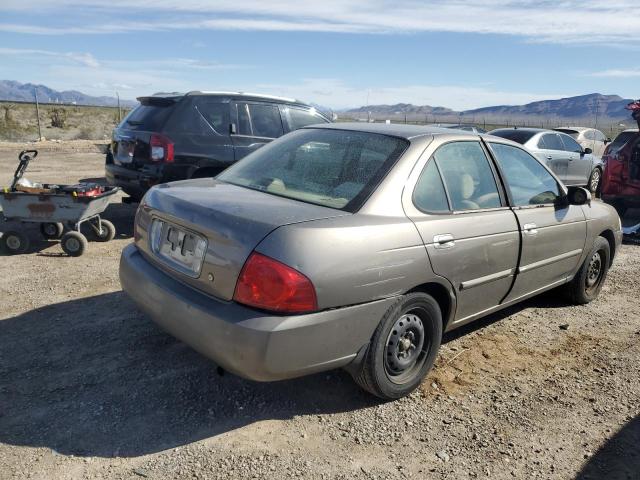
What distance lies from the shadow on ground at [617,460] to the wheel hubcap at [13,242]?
224 inches

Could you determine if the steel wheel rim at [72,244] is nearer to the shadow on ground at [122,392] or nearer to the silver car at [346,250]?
the shadow on ground at [122,392]

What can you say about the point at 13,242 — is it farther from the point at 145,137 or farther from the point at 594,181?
the point at 594,181

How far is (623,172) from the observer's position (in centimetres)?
905

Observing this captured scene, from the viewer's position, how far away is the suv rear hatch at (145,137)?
21.4 feet

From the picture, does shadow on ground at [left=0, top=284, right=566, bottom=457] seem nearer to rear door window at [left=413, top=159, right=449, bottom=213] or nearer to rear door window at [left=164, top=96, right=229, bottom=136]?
rear door window at [left=413, top=159, right=449, bottom=213]

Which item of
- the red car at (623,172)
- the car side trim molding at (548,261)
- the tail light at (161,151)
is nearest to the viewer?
the car side trim molding at (548,261)

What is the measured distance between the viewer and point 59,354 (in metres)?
3.65

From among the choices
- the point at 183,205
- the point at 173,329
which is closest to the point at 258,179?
the point at 183,205

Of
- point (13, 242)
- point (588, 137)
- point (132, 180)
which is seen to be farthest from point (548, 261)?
point (588, 137)

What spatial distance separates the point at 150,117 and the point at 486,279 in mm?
4886

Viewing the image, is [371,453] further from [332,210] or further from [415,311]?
[332,210]

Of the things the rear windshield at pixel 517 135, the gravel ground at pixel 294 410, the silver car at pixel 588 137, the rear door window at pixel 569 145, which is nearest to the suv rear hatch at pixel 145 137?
the gravel ground at pixel 294 410

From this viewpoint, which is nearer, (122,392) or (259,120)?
(122,392)

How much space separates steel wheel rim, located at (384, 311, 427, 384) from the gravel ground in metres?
0.20
